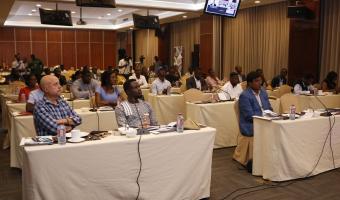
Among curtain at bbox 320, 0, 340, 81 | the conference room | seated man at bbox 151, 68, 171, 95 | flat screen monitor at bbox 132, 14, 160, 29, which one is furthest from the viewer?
flat screen monitor at bbox 132, 14, 160, 29

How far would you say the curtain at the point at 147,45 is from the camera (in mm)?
17891

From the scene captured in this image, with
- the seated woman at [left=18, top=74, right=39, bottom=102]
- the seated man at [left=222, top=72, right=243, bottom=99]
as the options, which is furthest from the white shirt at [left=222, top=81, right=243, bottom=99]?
the seated woman at [left=18, top=74, right=39, bottom=102]

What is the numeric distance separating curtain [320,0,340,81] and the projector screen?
3089mm

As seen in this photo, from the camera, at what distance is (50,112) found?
3426 mm

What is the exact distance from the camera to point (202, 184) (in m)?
3.63

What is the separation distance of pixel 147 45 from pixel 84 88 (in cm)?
1233

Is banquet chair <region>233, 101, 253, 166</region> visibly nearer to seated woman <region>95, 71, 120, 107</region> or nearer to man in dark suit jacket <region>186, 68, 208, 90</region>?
seated woman <region>95, 71, 120, 107</region>

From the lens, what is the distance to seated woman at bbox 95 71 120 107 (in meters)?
5.66

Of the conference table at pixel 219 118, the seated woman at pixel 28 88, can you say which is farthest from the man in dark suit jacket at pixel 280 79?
the seated woman at pixel 28 88

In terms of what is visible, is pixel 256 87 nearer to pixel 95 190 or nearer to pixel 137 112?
pixel 137 112

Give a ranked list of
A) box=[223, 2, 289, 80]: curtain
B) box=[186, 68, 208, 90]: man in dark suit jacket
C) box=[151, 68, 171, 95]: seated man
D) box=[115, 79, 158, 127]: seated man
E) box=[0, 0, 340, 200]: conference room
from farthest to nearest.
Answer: box=[223, 2, 289, 80]: curtain < box=[186, 68, 208, 90]: man in dark suit jacket < box=[151, 68, 171, 95]: seated man < box=[115, 79, 158, 127]: seated man < box=[0, 0, 340, 200]: conference room

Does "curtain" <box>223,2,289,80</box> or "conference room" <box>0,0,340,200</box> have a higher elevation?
"curtain" <box>223,2,289,80</box>

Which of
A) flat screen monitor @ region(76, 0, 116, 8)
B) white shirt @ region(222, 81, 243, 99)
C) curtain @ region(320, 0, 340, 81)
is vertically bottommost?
white shirt @ region(222, 81, 243, 99)

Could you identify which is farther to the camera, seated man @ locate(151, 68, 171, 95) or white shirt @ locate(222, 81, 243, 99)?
seated man @ locate(151, 68, 171, 95)
